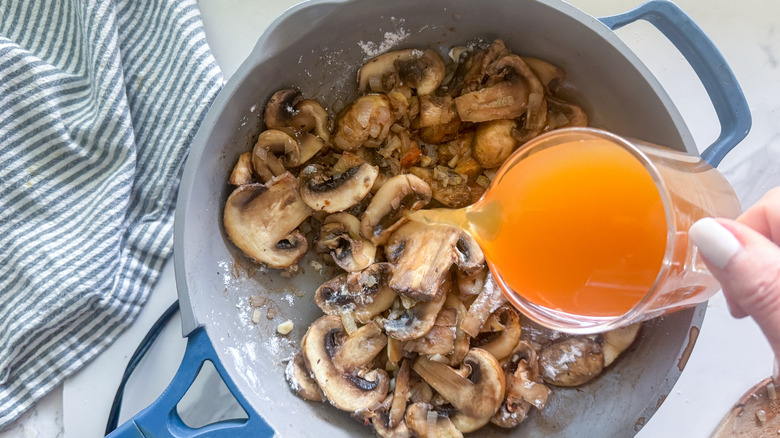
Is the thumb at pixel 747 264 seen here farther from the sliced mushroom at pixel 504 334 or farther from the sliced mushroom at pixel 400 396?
the sliced mushroom at pixel 400 396

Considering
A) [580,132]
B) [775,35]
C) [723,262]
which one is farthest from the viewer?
[775,35]

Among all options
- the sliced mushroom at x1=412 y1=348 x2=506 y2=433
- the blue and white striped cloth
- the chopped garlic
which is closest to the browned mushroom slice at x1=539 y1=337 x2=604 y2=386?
the sliced mushroom at x1=412 y1=348 x2=506 y2=433

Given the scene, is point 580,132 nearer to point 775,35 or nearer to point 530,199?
point 530,199

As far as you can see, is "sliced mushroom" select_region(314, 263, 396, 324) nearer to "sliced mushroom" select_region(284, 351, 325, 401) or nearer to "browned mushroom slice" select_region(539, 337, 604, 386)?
"sliced mushroom" select_region(284, 351, 325, 401)

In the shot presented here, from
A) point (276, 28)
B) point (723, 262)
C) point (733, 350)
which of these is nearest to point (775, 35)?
point (733, 350)

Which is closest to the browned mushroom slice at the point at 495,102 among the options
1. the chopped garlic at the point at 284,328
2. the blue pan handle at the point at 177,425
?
the chopped garlic at the point at 284,328

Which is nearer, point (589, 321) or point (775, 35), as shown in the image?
point (589, 321)
